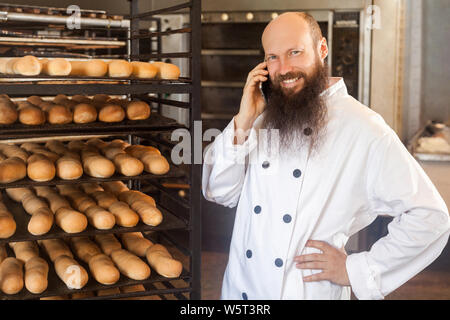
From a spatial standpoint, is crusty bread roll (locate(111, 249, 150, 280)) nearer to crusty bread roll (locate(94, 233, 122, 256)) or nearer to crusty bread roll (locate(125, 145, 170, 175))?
crusty bread roll (locate(94, 233, 122, 256))

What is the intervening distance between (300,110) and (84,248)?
0.88 metres

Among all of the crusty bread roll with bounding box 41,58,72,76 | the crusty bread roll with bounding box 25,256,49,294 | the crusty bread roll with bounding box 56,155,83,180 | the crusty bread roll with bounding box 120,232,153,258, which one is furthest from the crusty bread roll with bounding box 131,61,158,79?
the crusty bread roll with bounding box 25,256,49,294

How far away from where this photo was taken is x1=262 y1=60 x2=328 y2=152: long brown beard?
1.71 metres

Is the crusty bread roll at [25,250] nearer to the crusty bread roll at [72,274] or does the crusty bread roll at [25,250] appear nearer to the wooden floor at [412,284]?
the crusty bread roll at [72,274]

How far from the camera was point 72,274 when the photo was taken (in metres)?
1.66

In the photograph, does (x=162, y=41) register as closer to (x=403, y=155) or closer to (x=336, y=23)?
(x=336, y=23)

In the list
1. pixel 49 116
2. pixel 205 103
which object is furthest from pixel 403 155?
pixel 205 103

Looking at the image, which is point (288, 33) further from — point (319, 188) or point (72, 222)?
point (72, 222)

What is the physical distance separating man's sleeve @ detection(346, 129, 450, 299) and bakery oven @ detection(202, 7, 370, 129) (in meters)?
2.61

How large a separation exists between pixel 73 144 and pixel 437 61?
3.78 meters

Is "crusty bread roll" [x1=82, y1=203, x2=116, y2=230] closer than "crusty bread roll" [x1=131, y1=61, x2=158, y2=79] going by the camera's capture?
Yes

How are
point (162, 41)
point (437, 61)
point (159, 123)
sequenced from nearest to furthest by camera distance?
point (159, 123), point (162, 41), point (437, 61)

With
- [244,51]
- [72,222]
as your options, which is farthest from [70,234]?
[244,51]
